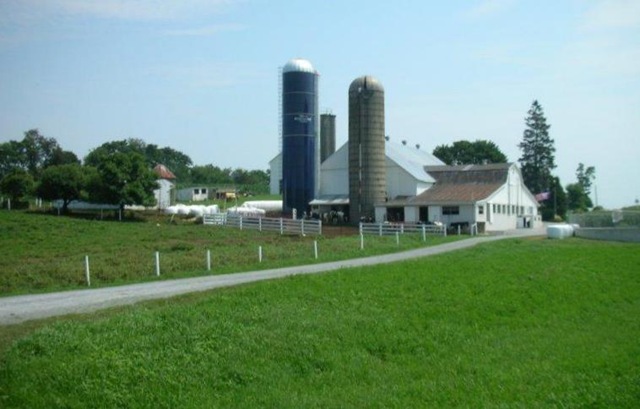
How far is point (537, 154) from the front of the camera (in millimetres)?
86562

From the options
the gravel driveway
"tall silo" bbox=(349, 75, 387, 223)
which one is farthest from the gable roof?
the gravel driveway

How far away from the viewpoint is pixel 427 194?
53406mm

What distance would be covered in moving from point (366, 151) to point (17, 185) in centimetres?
3829

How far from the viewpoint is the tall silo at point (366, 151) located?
2112 inches

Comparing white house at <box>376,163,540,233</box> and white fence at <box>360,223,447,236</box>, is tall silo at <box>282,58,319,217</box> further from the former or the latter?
white fence at <box>360,223,447,236</box>

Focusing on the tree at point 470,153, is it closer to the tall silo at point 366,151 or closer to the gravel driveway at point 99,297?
the tall silo at point 366,151

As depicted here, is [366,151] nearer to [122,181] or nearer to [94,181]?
[122,181]

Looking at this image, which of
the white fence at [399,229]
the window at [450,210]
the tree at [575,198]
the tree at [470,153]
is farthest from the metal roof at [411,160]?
the tree at [575,198]

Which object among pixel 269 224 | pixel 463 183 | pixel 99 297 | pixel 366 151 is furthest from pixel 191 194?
pixel 99 297

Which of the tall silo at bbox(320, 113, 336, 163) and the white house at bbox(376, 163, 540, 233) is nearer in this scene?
the white house at bbox(376, 163, 540, 233)

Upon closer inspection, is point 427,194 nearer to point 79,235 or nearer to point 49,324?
point 79,235

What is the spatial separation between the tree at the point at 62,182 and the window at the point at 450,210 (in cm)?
3332

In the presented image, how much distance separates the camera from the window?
49750 mm

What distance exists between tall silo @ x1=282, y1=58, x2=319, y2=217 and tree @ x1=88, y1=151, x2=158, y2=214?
12.6 m
